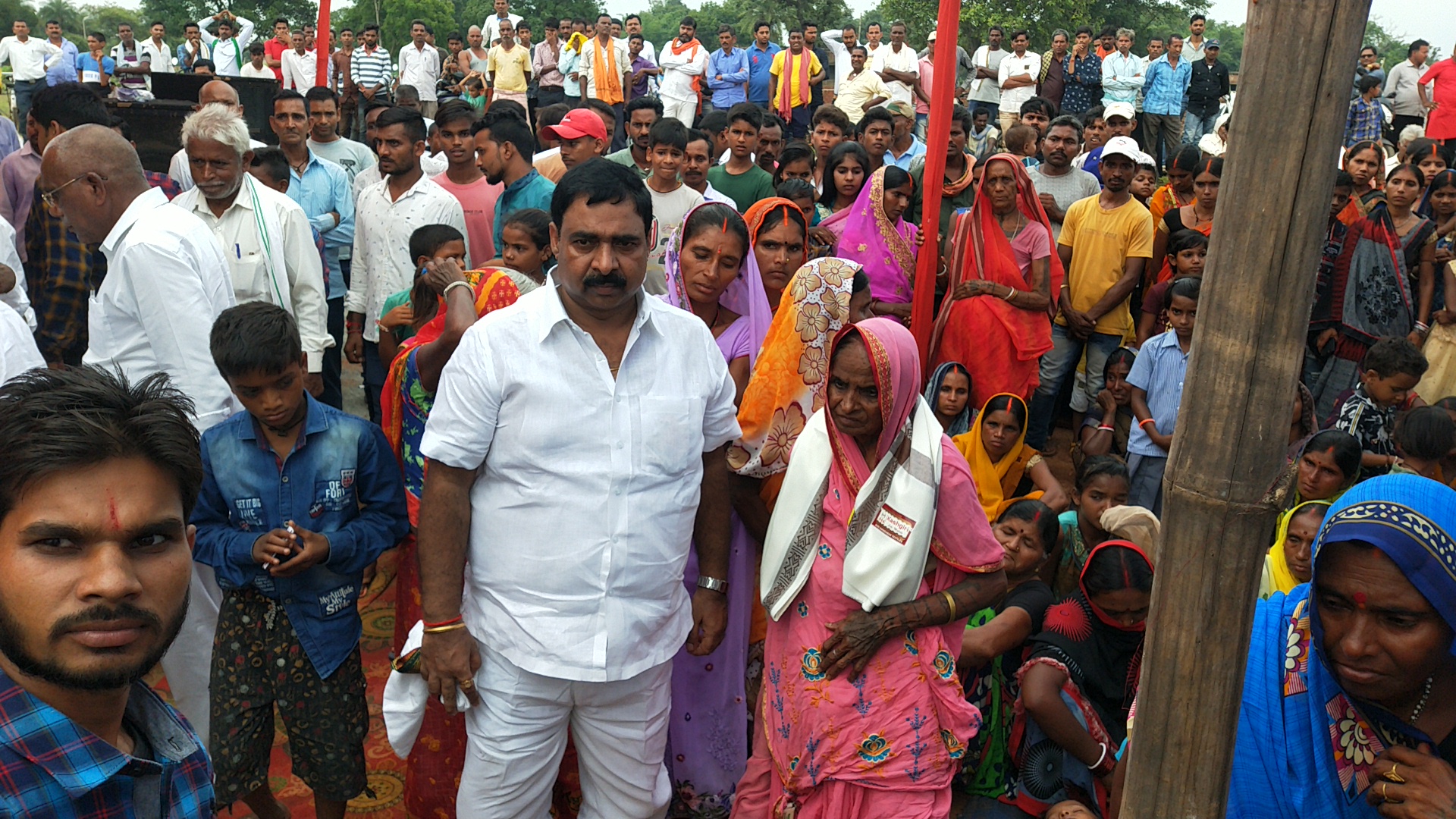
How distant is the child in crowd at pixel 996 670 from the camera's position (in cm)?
329

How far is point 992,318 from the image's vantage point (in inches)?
216

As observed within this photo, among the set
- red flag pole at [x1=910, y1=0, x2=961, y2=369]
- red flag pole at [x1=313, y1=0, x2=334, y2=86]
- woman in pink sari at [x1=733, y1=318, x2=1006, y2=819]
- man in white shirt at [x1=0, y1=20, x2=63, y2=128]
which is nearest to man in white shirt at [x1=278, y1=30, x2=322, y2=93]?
man in white shirt at [x1=0, y1=20, x2=63, y2=128]

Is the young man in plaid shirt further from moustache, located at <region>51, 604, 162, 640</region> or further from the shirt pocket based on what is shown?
the shirt pocket

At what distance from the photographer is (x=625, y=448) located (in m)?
2.55

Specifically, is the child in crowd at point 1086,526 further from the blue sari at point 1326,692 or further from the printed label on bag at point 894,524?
the blue sari at point 1326,692

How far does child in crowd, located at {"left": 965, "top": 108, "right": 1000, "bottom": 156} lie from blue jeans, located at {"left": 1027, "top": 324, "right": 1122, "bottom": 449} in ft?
17.9

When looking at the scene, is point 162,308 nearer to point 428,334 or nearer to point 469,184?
point 428,334

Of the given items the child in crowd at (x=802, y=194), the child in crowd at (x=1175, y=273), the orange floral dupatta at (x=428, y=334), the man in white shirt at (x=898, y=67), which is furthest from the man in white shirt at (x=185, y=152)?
the man in white shirt at (x=898, y=67)

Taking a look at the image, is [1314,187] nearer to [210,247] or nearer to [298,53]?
[210,247]

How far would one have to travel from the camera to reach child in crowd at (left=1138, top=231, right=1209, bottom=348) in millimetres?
6047

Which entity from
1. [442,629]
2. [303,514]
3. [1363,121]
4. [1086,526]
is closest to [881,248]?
[1086,526]

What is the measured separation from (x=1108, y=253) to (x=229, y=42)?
13.6m

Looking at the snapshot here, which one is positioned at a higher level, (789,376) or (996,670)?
(789,376)

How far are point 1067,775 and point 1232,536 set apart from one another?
2.15m
